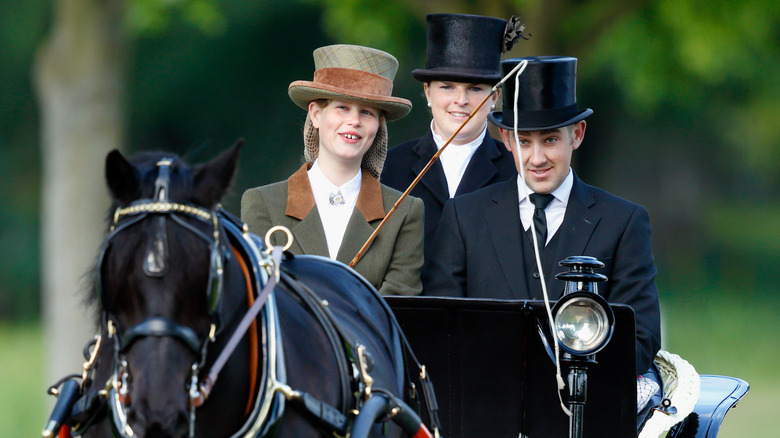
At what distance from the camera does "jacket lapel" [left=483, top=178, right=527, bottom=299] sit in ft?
14.7

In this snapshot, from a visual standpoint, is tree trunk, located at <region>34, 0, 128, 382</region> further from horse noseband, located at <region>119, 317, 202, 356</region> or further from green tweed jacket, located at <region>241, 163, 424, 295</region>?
horse noseband, located at <region>119, 317, 202, 356</region>

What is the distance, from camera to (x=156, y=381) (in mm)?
2443

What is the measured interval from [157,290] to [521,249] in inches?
88.6

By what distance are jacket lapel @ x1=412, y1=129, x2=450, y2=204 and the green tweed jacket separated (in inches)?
33.0

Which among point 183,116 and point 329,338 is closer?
point 329,338

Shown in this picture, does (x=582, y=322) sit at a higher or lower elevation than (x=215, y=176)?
lower

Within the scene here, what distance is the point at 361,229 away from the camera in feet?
14.6

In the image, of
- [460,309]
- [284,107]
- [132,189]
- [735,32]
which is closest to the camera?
[132,189]

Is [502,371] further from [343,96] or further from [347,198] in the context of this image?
[343,96]

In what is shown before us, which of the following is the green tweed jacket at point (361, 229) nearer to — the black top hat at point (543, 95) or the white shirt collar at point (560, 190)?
the white shirt collar at point (560, 190)

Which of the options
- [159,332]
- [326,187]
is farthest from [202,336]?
[326,187]

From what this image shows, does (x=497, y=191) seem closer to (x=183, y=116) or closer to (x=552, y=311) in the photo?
(x=552, y=311)

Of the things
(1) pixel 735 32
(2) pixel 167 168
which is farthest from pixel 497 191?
(1) pixel 735 32

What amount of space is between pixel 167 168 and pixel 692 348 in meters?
10.4
